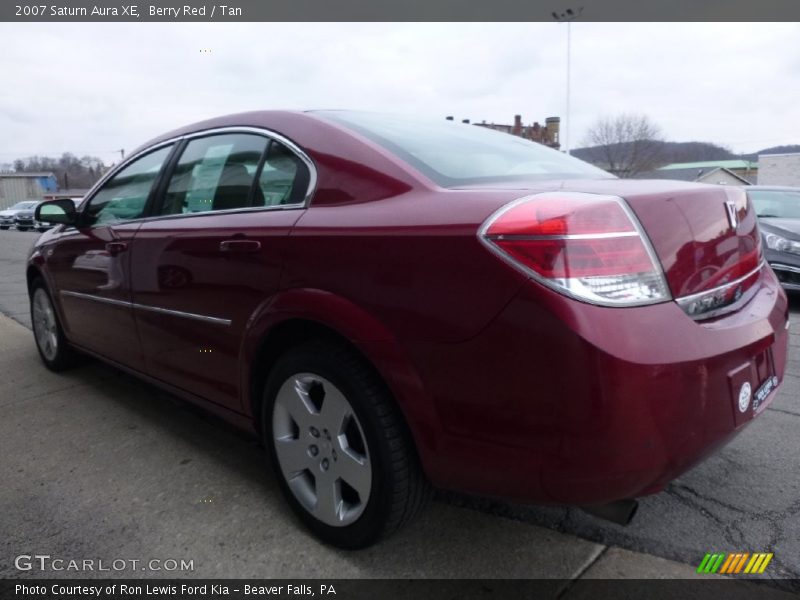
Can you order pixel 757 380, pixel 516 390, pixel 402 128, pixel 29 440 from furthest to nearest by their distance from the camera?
pixel 29 440
pixel 402 128
pixel 757 380
pixel 516 390

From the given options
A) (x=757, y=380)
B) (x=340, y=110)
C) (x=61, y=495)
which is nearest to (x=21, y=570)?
(x=61, y=495)

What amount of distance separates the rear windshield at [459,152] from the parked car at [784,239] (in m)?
4.18

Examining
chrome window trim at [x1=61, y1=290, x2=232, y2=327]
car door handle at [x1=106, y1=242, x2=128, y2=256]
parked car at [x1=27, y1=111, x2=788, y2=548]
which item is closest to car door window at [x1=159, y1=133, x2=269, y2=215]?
parked car at [x1=27, y1=111, x2=788, y2=548]

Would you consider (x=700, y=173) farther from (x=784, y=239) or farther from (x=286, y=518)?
(x=286, y=518)

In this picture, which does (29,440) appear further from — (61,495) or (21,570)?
(21,570)

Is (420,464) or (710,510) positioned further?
(710,510)

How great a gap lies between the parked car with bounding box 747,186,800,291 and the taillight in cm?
508

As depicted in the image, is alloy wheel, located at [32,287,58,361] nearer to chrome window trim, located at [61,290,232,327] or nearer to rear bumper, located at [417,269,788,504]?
chrome window trim, located at [61,290,232,327]

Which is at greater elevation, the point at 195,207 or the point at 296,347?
the point at 195,207

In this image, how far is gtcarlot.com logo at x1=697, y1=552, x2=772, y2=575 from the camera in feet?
6.22

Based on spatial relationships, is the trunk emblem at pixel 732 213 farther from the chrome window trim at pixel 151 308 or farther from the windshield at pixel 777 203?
the windshield at pixel 777 203

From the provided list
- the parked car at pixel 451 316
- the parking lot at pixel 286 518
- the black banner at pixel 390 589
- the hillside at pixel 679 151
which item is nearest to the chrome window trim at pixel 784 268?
the parking lot at pixel 286 518

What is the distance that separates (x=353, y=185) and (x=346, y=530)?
1.13 metres

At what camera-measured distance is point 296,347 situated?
2062 mm
